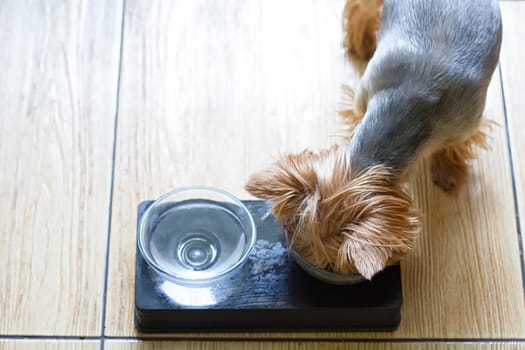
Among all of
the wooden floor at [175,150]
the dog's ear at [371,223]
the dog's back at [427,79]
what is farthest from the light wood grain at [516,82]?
the dog's ear at [371,223]

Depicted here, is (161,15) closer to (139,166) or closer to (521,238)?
(139,166)

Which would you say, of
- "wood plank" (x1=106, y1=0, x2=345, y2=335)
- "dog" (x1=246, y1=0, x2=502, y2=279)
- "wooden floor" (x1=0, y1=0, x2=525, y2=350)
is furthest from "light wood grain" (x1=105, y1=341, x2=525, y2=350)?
"dog" (x1=246, y1=0, x2=502, y2=279)

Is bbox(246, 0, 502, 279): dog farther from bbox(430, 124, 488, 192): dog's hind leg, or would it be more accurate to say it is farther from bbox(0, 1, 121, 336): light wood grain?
bbox(0, 1, 121, 336): light wood grain

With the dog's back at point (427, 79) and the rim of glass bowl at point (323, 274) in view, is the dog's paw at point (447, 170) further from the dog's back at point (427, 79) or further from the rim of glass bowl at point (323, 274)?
the rim of glass bowl at point (323, 274)

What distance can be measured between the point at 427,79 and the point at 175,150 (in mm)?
612

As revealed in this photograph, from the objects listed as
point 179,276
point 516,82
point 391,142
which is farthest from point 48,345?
point 516,82

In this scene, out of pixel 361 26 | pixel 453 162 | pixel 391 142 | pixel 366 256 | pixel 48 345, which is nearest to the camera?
pixel 366 256

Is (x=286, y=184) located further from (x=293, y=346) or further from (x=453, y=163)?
(x=453, y=163)

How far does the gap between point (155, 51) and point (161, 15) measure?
0.11 metres

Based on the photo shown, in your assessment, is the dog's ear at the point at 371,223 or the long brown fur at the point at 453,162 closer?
the dog's ear at the point at 371,223

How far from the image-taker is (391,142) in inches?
60.4

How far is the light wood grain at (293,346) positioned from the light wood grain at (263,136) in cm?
2

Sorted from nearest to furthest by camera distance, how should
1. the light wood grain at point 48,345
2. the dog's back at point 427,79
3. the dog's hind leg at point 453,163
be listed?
1. the dog's back at point 427,79
2. the light wood grain at point 48,345
3. the dog's hind leg at point 453,163

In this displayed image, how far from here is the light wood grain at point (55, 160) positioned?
171 centimetres
